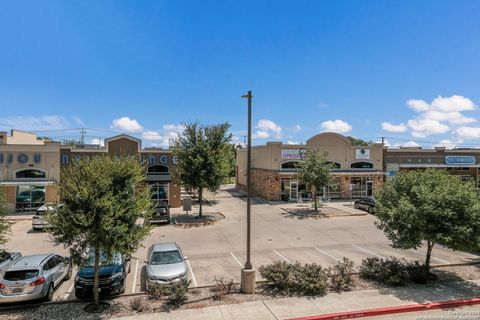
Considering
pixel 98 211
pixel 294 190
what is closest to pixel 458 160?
pixel 294 190

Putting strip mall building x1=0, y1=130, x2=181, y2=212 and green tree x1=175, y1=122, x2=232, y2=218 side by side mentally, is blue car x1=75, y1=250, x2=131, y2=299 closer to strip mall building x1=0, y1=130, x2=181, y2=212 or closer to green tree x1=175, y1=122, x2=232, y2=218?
green tree x1=175, y1=122, x2=232, y2=218

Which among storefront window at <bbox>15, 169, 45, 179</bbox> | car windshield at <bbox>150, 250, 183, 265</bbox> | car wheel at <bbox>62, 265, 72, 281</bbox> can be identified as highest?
storefront window at <bbox>15, 169, 45, 179</bbox>

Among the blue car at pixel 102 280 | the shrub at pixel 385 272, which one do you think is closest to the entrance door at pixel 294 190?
the shrub at pixel 385 272

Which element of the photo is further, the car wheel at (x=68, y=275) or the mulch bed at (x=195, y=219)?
the mulch bed at (x=195, y=219)

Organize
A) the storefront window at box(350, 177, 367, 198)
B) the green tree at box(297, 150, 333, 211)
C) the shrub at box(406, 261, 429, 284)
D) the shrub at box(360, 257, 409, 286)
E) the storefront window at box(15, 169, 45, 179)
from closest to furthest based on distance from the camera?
1. the shrub at box(360, 257, 409, 286)
2. the shrub at box(406, 261, 429, 284)
3. the green tree at box(297, 150, 333, 211)
4. the storefront window at box(15, 169, 45, 179)
5. the storefront window at box(350, 177, 367, 198)

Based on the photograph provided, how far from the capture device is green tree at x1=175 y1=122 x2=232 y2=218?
87.8ft

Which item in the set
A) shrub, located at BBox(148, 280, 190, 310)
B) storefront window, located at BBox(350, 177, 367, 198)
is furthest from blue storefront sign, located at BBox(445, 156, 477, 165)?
shrub, located at BBox(148, 280, 190, 310)

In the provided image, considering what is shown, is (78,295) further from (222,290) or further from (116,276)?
(222,290)

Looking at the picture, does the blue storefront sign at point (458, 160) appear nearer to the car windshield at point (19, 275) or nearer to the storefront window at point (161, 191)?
the storefront window at point (161, 191)

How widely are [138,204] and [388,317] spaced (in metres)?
8.76

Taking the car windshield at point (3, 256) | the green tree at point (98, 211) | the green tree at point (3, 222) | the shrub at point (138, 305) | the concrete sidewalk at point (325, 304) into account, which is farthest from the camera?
the car windshield at point (3, 256)

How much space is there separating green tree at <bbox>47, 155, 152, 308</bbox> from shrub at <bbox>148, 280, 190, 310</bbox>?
5.97 ft

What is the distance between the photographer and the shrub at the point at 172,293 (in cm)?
1101

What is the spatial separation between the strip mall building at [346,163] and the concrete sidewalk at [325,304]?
77.2 feet
